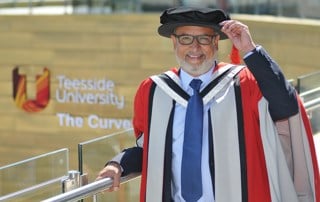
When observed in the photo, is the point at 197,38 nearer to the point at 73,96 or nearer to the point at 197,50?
the point at 197,50

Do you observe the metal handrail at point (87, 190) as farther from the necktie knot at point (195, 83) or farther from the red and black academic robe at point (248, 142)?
the necktie knot at point (195, 83)

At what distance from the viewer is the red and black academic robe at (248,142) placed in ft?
9.98

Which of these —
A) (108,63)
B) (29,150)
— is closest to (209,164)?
(108,63)

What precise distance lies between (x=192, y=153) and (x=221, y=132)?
14 centimetres

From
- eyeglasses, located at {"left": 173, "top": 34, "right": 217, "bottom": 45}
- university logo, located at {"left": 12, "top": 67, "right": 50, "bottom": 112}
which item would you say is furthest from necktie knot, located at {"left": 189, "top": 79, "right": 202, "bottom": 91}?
university logo, located at {"left": 12, "top": 67, "right": 50, "bottom": 112}

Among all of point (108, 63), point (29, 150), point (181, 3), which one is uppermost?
point (181, 3)

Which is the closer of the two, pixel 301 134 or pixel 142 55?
pixel 301 134

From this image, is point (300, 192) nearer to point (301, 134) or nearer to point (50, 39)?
point (301, 134)

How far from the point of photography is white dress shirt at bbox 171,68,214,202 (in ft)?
10.2

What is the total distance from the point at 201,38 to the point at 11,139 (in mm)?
12577

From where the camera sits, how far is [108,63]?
14242 millimetres

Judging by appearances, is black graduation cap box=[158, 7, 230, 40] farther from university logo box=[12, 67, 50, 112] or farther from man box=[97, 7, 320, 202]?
university logo box=[12, 67, 50, 112]

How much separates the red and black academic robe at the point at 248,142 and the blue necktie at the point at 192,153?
2.0 inches

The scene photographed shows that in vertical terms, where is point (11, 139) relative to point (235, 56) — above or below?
below
